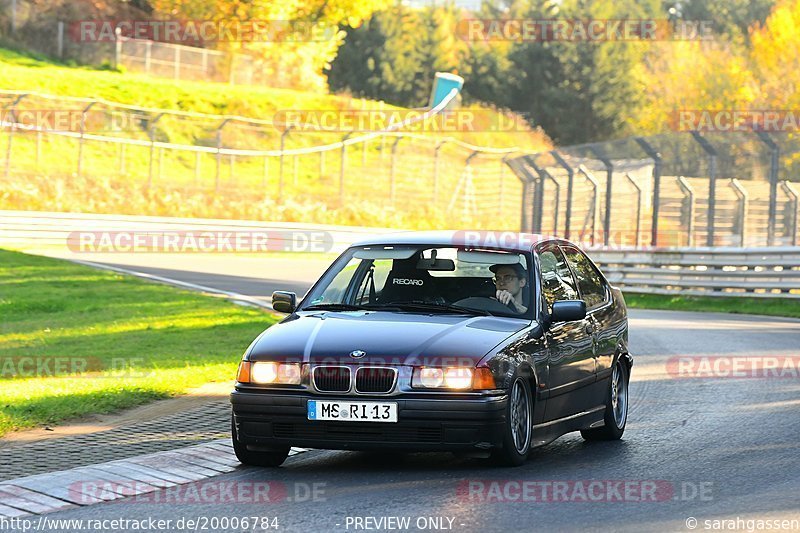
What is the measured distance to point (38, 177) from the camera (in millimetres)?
41312

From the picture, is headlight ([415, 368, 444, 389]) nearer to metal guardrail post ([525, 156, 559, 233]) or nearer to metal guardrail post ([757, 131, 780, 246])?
metal guardrail post ([757, 131, 780, 246])

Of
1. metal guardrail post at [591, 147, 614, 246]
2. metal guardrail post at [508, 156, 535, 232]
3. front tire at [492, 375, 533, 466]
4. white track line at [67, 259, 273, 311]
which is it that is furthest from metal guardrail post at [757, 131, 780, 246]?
front tire at [492, 375, 533, 466]

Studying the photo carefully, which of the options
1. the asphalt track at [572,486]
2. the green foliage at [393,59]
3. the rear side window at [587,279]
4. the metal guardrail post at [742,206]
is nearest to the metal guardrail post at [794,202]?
the metal guardrail post at [742,206]

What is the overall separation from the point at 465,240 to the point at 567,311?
100 centimetres

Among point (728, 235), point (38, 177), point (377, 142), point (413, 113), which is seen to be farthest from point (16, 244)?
point (413, 113)

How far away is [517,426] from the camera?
28.3ft

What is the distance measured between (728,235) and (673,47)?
6398 centimetres

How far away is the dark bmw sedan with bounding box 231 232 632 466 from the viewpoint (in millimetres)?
8219

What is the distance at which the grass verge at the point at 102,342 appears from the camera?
11.5 metres

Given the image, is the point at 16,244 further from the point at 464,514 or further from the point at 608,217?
the point at 464,514

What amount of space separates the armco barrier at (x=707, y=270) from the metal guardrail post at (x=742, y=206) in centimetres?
42

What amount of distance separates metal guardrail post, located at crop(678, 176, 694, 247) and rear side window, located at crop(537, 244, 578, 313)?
61.8ft

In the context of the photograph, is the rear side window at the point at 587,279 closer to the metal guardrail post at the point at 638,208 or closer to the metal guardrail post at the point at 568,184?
the metal guardrail post at the point at 638,208

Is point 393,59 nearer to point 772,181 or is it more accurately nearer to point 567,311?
point 772,181
